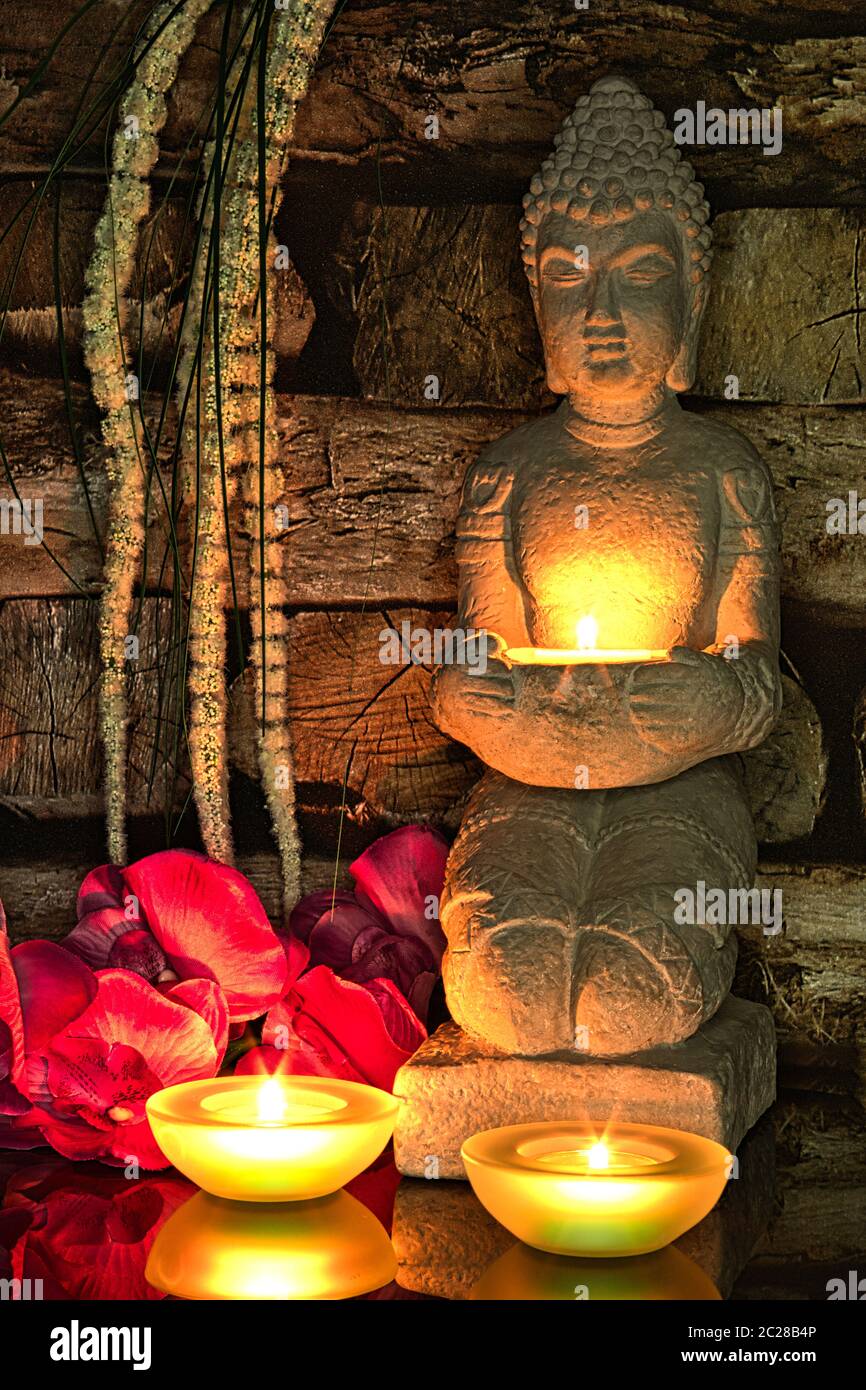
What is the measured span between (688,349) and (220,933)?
3.05 ft

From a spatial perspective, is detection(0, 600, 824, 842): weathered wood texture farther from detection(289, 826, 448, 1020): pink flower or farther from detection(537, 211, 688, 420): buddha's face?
detection(537, 211, 688, 420): buddha's face

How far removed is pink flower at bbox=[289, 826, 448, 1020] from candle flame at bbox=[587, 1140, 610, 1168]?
0.66 metres

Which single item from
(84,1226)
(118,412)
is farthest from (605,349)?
(84,1226)

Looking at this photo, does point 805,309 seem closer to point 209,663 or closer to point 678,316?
point 678,316

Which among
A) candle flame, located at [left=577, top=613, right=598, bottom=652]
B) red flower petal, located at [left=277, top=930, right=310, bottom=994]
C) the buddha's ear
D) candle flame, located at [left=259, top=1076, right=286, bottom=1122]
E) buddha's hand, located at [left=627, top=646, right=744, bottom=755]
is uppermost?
the buddha's ear

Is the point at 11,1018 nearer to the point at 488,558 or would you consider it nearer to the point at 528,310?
the point at 488,558

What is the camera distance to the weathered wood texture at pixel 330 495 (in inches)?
95.7

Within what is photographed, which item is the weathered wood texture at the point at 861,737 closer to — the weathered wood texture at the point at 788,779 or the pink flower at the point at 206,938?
the weathered wood texture at the point at 788,779

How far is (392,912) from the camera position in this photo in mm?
2254

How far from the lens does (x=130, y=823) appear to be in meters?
2.45

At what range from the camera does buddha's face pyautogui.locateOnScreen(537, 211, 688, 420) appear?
84.4 inches

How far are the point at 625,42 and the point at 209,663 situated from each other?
3.31 ft

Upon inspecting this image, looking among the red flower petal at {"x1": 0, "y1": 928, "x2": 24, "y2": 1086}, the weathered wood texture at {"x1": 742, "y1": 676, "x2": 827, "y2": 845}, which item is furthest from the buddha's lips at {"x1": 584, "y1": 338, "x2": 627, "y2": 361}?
the red flower petal at {"x1": 0, "y1": 928, "x2": 24, "y2": 1086}
